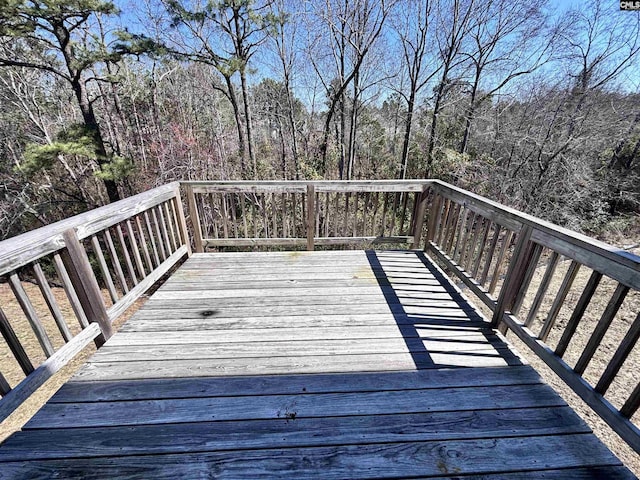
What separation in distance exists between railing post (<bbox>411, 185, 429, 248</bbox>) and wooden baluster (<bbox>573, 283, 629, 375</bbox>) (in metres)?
2.06

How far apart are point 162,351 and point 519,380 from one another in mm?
2123

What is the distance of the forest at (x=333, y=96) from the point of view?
680 cm

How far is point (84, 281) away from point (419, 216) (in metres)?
3.10

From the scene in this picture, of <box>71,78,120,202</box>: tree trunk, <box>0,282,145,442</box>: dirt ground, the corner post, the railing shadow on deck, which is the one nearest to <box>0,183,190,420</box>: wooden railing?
<box>0,282,145,442</box>: dirt ground

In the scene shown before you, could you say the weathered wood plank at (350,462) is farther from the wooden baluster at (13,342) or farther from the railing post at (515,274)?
the railing post at (515,274)

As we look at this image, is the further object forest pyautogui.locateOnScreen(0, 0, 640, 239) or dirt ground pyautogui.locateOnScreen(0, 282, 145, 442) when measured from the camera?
forest pyautogui.locateOnScreen(0, 0, 640, 239)

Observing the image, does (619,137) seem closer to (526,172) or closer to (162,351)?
(526,172)

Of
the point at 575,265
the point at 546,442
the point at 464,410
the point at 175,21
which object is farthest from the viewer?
the point at 175,21

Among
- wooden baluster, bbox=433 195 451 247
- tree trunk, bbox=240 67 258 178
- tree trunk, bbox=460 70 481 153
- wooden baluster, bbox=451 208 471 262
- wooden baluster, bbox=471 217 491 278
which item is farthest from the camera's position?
tree trunk, bbox=240 67 258 178

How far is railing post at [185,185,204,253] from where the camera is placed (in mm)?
3148

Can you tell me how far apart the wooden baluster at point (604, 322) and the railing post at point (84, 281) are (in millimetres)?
2614

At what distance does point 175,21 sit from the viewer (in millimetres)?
6863

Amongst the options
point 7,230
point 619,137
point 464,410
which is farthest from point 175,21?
point 619,137

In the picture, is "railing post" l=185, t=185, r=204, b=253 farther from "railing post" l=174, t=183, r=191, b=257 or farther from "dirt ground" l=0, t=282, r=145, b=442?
"dirt ground" l=0, t=282, r=145, b=442
